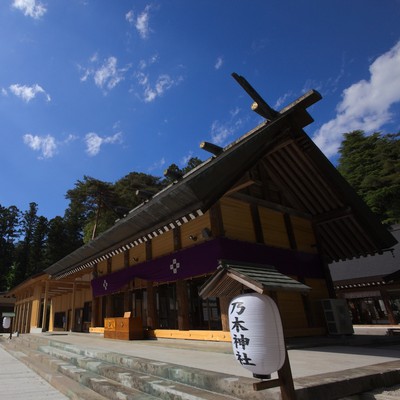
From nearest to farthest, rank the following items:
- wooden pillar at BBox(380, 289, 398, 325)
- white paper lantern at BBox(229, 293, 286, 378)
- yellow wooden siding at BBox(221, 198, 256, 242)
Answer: white paper lantern at BBox(229, 293, 286, 378) < yellow wooden siding at BBox(221, 198, 256, 242) < wooden pillar at BBox(380, 289, 398, 325)

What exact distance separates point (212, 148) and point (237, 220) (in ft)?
7.32

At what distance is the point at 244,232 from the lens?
8.32 metres

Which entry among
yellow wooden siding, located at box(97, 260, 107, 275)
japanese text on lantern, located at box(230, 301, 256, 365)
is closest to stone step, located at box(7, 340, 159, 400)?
japanese text on lantern, located at box(230, 301, 256, 365)

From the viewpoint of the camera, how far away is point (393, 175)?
90.1ft

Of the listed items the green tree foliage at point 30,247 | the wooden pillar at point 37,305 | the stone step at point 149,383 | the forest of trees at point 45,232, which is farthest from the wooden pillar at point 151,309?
the green tree foliage at point 30,247

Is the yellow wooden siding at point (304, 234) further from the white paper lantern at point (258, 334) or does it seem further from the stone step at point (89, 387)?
the white paper lantern at point (258, 334)

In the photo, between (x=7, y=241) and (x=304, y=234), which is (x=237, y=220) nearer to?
(x=304, y=234)

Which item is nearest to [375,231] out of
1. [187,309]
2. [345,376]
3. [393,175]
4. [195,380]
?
[187,309]

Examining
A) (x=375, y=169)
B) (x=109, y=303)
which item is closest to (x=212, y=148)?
(x=109, y=303)

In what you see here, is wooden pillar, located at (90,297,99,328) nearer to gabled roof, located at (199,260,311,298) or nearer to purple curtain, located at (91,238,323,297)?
purple curtain, located at (91,238,323,297)

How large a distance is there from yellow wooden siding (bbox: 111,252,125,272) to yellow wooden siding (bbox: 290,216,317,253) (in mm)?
6927

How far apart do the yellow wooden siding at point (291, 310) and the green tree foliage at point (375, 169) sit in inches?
883

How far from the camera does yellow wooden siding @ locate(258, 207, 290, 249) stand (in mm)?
9084

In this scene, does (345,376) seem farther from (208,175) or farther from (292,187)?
(292,187)
